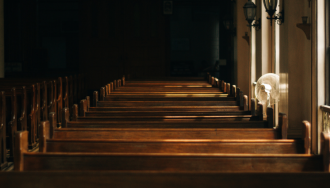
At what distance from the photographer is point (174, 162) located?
6.68 feet

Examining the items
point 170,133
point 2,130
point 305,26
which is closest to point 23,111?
point 2,130

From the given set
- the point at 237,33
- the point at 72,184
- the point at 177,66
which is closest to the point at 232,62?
the point at 237,33

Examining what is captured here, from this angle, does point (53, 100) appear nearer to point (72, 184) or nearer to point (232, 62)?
point (72, 184)

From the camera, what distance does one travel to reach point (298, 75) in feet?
17.5

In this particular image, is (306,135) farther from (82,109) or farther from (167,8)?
(167,8)

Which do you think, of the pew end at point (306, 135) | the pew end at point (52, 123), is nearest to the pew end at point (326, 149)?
the pew end at point (306, 135)

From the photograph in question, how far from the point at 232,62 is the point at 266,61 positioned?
133 inches

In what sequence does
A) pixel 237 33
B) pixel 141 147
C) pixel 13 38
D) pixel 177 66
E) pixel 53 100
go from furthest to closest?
pixel 177 66 < pixel 13 38 < pixel 237 33 < pixel 53 100 < pixel 141 147

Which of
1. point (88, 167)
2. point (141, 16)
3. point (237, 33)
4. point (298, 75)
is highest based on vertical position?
point (141, 16)

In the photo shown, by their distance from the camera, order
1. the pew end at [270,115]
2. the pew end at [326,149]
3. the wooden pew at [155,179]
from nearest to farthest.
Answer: the wooden pew at [155,179]
the pew end at [326,149]
the pew end at [270,115]

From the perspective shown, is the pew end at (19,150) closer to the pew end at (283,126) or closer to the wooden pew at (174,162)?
the wooden pew at (174,162)

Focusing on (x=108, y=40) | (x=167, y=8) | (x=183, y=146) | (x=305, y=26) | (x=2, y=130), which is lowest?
(x=2, y=130)

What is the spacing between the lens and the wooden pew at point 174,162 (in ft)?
6.58

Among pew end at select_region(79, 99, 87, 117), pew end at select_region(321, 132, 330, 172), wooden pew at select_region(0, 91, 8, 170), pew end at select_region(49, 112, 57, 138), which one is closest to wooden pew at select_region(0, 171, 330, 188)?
pew end at select_region(321, 132, 330, 172)
